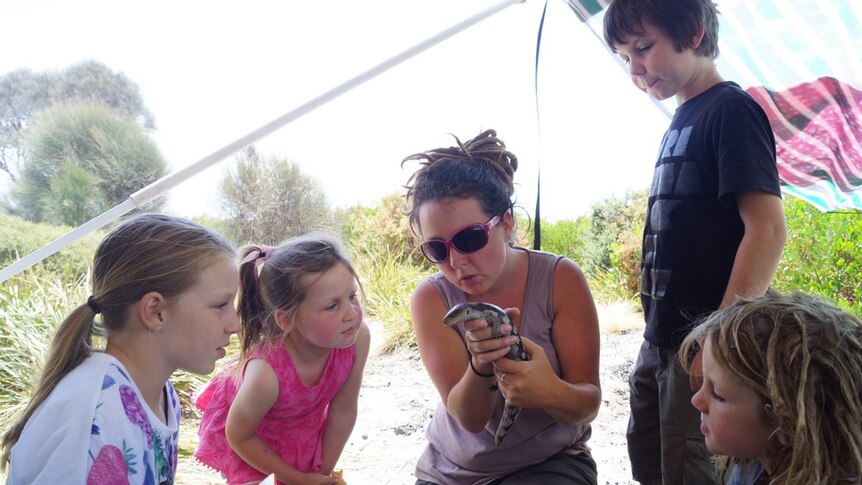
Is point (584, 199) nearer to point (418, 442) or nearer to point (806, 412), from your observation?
point (418, 442)

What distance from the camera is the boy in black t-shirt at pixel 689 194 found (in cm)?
219

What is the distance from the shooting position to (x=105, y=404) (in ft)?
5.24

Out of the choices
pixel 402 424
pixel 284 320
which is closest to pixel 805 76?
pixel 284 320

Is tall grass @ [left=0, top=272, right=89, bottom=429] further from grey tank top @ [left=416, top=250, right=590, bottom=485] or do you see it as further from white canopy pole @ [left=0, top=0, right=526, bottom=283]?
grey tank top @ [left=416, top=250, right=590, bottom=485]

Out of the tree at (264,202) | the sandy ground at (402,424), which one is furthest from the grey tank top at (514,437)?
the tree at (264,202)

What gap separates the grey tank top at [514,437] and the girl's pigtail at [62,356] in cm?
116

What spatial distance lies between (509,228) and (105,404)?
4.78 feet

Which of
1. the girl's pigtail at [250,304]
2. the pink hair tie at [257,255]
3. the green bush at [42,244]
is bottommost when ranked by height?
the girl's pigtail at [250,304]

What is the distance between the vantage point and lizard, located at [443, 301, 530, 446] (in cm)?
192

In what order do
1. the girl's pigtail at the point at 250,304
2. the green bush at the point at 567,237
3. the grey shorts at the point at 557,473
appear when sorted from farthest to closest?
the green bush at the point at 567,237
the girl's pigtail at the point at 250,304
the grey shorts at the point at 557,473

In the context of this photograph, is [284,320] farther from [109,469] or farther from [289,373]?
[109,469]

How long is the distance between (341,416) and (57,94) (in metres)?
15.0

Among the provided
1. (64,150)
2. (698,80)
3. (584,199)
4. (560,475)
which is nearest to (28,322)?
(560,475)

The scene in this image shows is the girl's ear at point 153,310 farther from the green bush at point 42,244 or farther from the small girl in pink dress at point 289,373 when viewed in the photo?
the green bush at point 42,244
